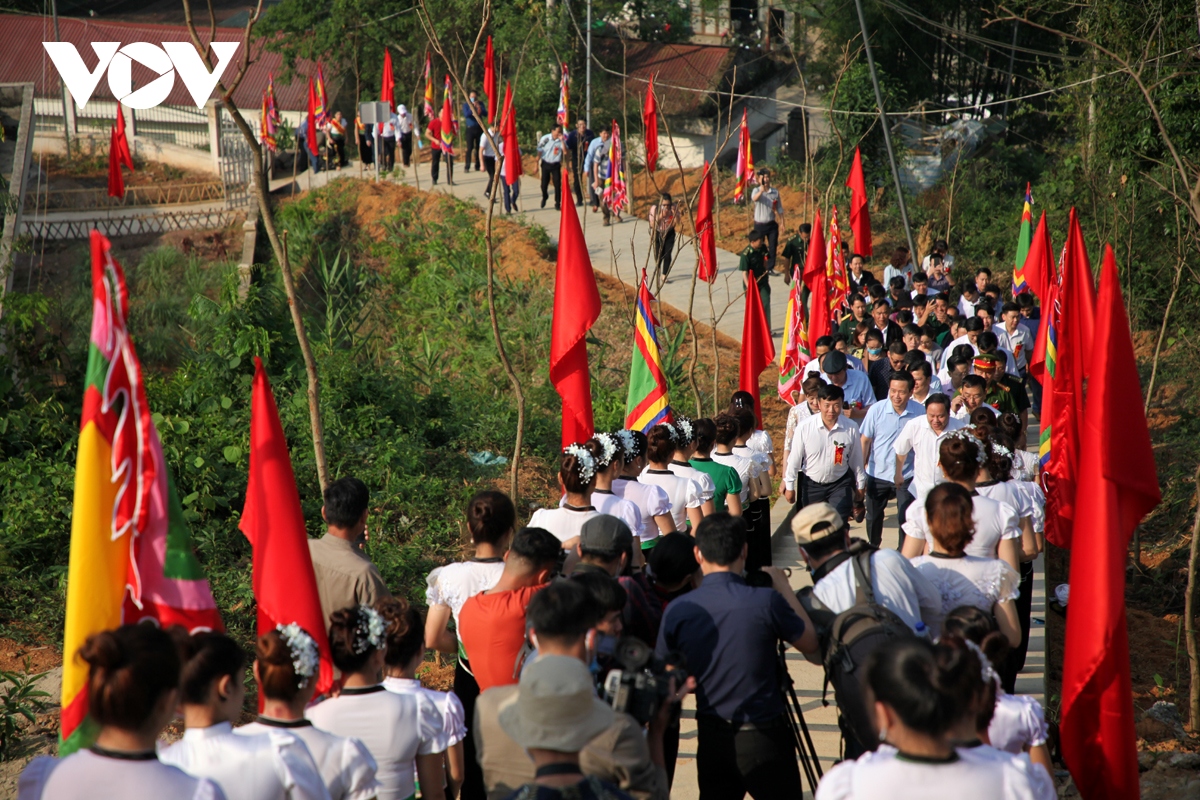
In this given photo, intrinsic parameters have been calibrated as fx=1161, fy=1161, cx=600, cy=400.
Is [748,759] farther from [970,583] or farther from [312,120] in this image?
[312,120]

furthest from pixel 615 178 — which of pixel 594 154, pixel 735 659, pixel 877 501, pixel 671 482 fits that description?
pixel 735 659

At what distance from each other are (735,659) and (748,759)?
38 cm

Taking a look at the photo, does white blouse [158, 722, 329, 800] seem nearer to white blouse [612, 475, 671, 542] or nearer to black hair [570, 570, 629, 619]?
black hair [570, 570, 629, 619]

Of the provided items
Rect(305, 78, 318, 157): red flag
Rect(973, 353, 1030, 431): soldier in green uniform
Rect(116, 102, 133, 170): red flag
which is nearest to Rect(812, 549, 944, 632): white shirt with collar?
Rect(973, 353, 1030, 431): soldier in green uniform

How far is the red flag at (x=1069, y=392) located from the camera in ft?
23.2

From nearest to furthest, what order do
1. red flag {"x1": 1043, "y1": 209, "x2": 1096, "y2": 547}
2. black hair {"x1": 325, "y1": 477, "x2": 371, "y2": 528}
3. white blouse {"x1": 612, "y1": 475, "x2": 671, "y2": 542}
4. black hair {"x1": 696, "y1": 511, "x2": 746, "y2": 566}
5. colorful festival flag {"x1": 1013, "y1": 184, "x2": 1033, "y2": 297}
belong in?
black hair {"x1": 696, "y1": 511, "x2": 746, "y2": 566} < black hair {"x1": 325, "y1": 477, "x2": 371, "y2": 528} < white blouse {"x1": 612, "y1": 475, "x2": 671, "y2": 542} < red flag {"x1": 1043, "y1": 209, "x2": 1096, "y2": 547} < colorful festival flag {"x1": 1013, "y1": 184, "x2": 1033, "y2": 297}

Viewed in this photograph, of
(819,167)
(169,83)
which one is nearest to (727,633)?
(819,167)

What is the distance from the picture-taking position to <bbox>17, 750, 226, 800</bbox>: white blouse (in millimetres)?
2729

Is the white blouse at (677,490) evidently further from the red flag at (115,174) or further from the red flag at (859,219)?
the red flag at (115,174)

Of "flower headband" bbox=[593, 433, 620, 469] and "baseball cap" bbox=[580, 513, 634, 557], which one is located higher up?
"flower headband" bbox=[593, 433, 620, 469]

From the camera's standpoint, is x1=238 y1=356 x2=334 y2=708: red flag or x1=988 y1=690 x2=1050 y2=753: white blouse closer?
x1=988 y1=690 x2=1050 y2=753: white blouse

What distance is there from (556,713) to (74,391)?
9443mm

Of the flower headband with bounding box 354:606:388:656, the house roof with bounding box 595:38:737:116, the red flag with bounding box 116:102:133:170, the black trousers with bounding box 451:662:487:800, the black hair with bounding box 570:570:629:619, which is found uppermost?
the house roof with bounding box 595:38:737:116

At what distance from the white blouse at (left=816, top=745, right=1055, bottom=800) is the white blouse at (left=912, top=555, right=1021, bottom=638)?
4.47 feet
